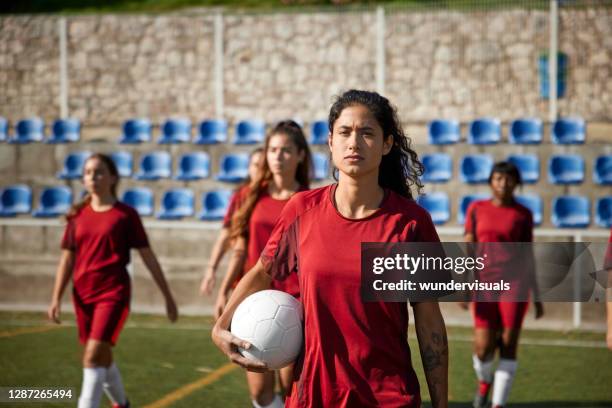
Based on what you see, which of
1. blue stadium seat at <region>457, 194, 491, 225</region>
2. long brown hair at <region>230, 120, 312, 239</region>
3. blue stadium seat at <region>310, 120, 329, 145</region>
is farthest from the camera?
blue stadium seat at <region>310, 120, 329, 145</region>

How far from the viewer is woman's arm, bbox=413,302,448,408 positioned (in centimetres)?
329

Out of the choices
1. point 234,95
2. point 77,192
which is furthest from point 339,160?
point 234,95

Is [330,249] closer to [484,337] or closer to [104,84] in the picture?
[484,337]

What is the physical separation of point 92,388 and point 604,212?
8.89m

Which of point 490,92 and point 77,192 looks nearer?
point 77,192

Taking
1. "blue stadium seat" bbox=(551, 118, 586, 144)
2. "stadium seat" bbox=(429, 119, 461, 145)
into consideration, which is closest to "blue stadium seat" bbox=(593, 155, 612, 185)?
"blue stadium seat" bbox=(551, 118, 586, 144)

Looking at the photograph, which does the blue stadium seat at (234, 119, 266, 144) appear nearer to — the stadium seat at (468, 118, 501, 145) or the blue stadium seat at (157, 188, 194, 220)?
the blue stadium seat at (157, 188, 194, 220)

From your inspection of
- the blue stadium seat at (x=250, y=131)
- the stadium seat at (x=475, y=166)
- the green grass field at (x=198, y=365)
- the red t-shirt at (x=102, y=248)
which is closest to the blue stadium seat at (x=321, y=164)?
the blue stadium seat at (x=250, y=131)

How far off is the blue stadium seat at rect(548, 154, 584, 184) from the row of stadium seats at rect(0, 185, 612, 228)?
0.41 meters

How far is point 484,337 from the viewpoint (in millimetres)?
7453

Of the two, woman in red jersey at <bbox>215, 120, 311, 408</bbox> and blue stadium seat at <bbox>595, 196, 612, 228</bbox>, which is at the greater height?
woman in red jersey at <bbox>215, 120, 311, 408</bbox>

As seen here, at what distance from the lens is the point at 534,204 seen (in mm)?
12742

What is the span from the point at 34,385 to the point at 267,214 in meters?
3.01

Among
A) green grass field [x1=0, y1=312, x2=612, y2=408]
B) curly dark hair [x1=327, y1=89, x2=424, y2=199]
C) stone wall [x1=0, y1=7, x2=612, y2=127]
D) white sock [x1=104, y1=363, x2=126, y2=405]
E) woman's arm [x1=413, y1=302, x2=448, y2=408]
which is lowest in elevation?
green grass field [x1=0, y1=312, x2=612, y2=408]
